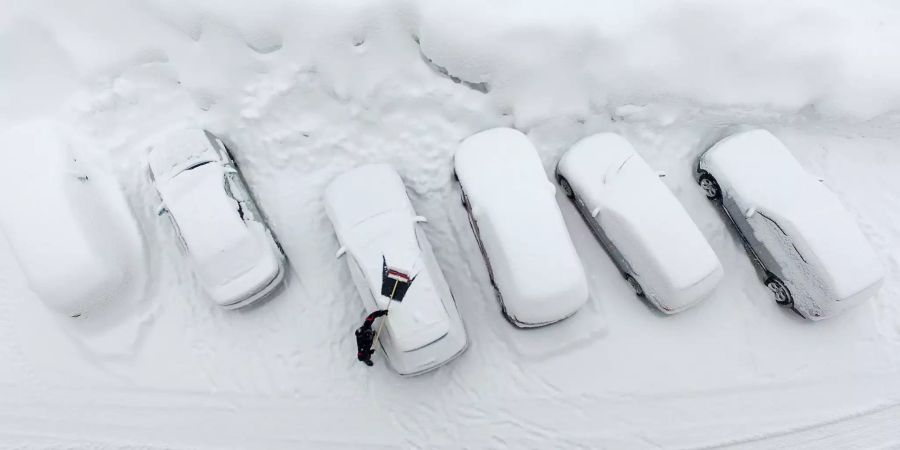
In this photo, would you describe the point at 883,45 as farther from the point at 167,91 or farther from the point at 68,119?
the point at 68,119

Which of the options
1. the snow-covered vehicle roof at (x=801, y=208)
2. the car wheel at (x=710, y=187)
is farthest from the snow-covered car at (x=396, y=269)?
the snow-covered vehicle roof at (x=801, y=208)

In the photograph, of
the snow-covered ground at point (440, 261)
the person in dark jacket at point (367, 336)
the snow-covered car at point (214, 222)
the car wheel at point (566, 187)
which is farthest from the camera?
the car wheel at point (566, 187)

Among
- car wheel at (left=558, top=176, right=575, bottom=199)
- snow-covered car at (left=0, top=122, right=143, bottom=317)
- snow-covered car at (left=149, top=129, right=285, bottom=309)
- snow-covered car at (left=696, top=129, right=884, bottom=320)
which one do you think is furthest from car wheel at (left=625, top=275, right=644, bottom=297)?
snow-covered car at (left=0, top=122, right=143, bottom=317)

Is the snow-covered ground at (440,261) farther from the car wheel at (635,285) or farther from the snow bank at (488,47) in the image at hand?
the car wheel at (635,285)

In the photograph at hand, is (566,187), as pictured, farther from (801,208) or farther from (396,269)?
(801,208)

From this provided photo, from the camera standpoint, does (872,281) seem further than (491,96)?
No

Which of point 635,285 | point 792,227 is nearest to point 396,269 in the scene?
point 635,285

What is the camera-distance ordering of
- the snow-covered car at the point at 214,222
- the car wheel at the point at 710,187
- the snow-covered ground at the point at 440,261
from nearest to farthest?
the snow-covered car at the point at 214,222
the snow-covered ground at the point at 440,261
the car wheel at the point at 710,187

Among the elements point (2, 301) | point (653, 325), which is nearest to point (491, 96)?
point (653, 325)
